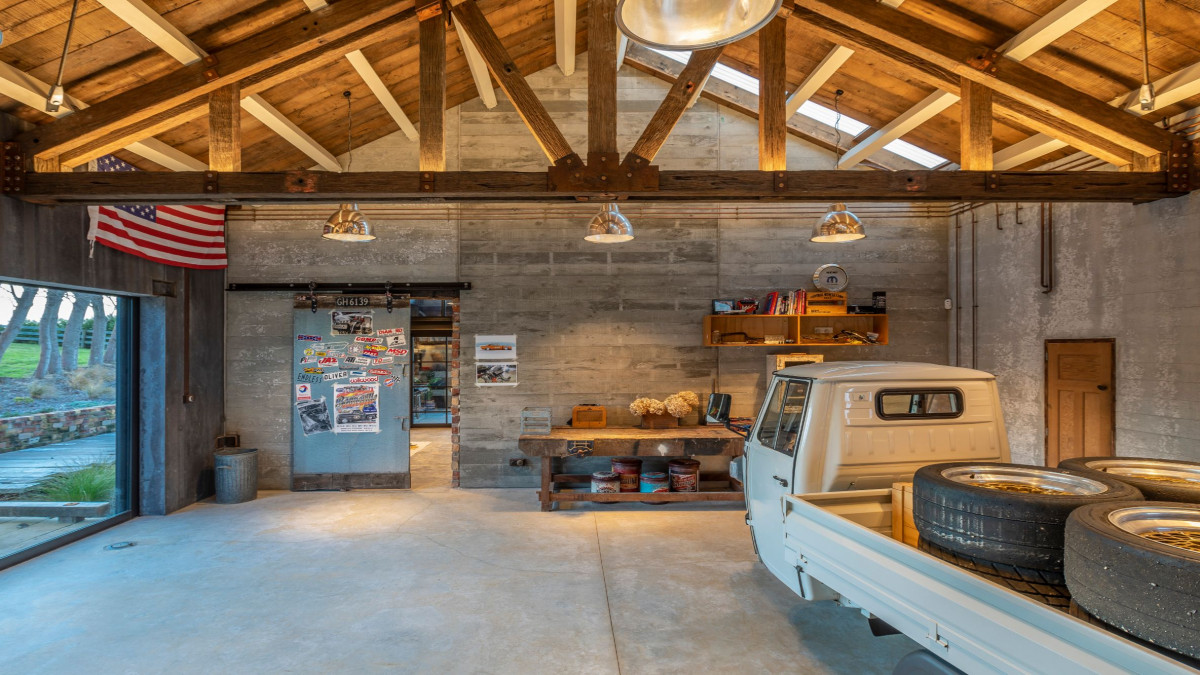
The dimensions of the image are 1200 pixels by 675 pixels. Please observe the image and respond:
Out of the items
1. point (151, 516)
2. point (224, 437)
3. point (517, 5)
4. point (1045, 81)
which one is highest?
point (517, 5)

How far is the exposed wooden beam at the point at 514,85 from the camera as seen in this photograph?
14.0 ft

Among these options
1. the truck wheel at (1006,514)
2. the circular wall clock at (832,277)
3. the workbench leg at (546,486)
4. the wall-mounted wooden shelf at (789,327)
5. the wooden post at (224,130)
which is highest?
the wooden post at (224,130)

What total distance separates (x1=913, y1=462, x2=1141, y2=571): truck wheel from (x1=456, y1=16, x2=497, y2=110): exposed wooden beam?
191 inches

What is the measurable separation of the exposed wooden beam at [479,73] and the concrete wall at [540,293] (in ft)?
0.71

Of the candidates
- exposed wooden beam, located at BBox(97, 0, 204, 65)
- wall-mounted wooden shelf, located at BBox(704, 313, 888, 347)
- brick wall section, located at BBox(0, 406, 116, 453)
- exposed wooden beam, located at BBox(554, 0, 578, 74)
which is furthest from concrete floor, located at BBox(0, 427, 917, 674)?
exposed wooden beam, located at BBox(554, 0, 578, 74)

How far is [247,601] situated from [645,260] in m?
4.94

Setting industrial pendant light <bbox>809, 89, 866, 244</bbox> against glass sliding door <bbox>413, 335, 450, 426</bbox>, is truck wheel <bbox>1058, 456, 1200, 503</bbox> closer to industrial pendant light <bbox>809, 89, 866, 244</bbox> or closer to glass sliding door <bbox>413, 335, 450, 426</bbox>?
industrial pendant light <bbox>809, 89, 866, 244</bbox>

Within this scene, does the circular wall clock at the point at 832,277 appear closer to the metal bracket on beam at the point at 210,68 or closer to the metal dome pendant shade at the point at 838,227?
the metal dome pendant shade at the point at 838,227

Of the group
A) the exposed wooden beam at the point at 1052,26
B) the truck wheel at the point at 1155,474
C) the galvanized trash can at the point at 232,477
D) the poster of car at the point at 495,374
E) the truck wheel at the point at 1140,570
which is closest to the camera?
the truck wheel at the point at 1140,570

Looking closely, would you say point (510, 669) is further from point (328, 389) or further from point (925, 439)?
point (328, 389)

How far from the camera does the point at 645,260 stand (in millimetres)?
6953

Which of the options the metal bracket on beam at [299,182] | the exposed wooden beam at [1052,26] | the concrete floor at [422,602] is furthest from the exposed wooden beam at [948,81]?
the concrete floor at [422,602]

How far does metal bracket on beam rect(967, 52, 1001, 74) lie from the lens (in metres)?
4.26

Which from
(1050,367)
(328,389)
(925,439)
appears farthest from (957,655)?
(328,389)
